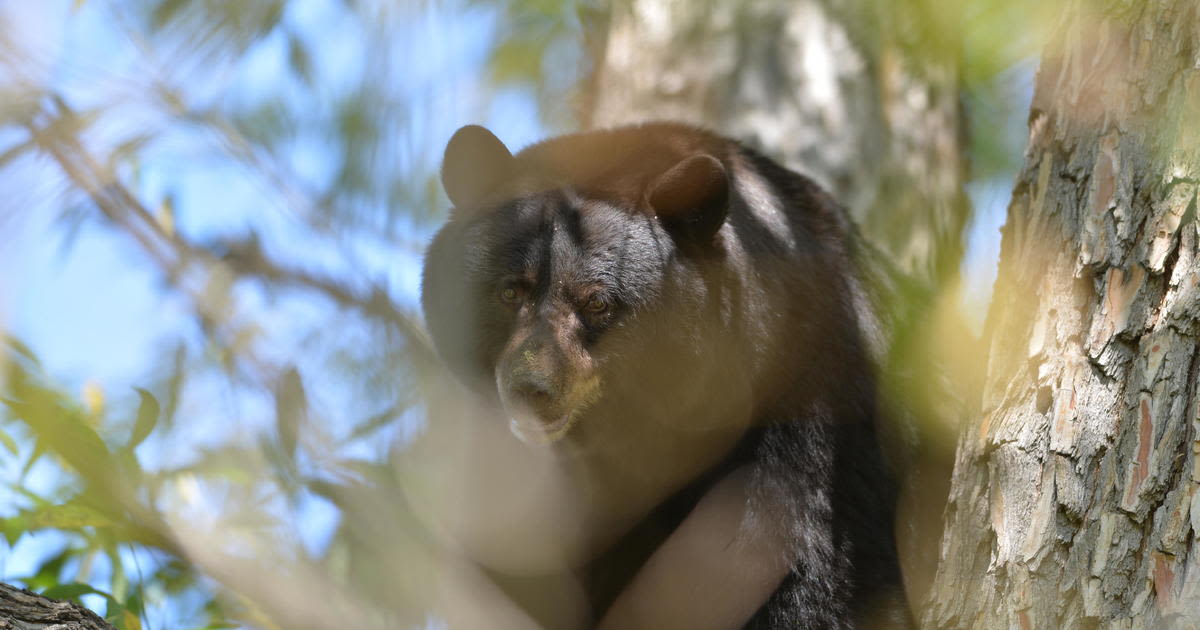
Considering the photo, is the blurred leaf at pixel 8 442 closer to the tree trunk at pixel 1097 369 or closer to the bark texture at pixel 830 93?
the tree trunk at pixel 1097 369

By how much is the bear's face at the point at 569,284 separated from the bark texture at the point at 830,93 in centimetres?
244

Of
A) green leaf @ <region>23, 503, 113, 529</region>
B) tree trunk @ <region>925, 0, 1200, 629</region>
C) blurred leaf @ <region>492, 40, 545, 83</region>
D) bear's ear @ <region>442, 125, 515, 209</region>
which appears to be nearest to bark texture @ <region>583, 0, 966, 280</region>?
blurred leaf @ <region>492, 40, 545, 83</region>

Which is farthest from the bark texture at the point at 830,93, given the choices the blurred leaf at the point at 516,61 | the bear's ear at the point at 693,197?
the bear's ear at the point at 693,197

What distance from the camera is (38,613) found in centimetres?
289

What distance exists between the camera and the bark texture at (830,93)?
21.9 feet

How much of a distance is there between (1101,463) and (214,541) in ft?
8.96

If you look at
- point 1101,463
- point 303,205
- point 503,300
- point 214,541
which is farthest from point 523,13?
point 1101,463

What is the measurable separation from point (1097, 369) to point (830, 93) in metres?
3.96

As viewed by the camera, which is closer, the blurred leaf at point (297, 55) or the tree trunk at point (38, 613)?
the tree trunk at point (38, 613)

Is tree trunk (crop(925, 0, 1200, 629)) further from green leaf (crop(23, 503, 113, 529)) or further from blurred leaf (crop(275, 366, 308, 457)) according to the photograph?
green leaf (crop(23, 503, 113, 529))

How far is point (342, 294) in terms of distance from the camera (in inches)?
128

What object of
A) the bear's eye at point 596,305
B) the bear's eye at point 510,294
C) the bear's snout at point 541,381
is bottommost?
the bear's snout at point 541,381

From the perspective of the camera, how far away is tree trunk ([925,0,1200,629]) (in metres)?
2.90

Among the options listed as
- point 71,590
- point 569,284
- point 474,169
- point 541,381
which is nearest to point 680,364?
point 569,284
